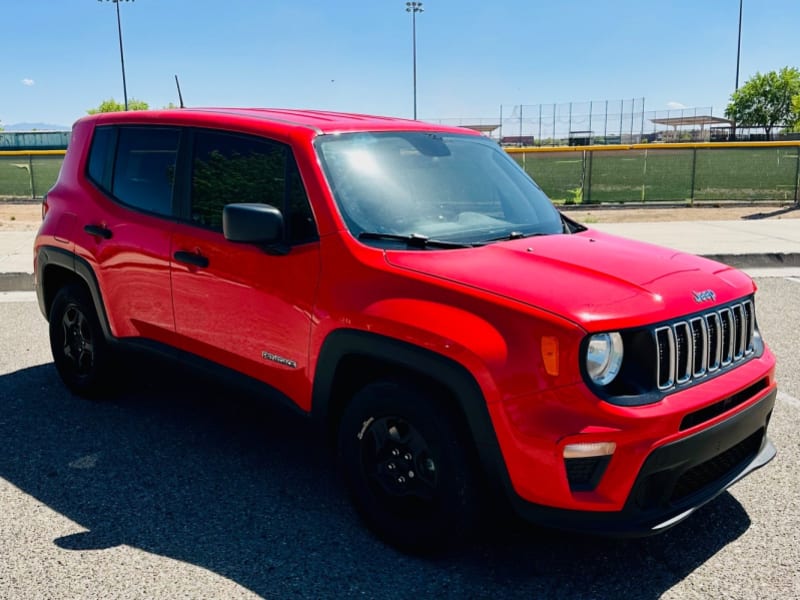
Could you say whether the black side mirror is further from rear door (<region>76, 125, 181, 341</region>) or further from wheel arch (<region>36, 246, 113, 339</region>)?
wheel arch (<region>36, 246, 113, 339</region>)

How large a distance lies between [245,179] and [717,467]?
2470mm

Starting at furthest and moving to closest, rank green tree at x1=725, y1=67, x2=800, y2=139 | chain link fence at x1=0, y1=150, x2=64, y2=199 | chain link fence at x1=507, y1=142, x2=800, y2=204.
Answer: green tree at x1=725, y1=67, x2=800, y2=139
chain link fence at x1=0, y1=150, x2=64, y2=199
chain link fence at x1=507, y1=142, x2=800, y2=204

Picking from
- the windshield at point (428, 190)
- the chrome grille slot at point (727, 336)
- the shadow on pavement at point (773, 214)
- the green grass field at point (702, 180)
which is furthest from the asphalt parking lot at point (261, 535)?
the green grass field at point (702, 180)

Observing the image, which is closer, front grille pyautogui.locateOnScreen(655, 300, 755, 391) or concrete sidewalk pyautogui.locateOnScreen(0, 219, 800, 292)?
front grille pyautogui.locateOnScreen(655, 300, 755, 391)

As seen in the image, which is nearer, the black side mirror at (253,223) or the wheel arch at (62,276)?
the black side mirror at (253,223)

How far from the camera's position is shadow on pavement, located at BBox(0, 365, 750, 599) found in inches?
120

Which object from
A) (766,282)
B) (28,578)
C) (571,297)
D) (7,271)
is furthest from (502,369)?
(7,271)

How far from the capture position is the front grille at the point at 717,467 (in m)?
2.93

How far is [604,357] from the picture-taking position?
8.93 feet

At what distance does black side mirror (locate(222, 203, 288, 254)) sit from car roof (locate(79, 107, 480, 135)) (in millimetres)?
524

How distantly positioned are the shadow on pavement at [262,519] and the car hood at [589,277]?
1055 mm

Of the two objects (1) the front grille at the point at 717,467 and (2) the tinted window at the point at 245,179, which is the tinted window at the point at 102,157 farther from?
(1) the front grille at the point at 717,467

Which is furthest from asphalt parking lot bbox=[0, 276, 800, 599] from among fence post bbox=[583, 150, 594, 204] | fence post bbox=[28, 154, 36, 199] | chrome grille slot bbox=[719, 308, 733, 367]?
fence post bbox=[28, 154, 36, 199]

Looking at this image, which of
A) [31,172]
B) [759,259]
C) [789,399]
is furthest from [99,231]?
A: [31,172]
